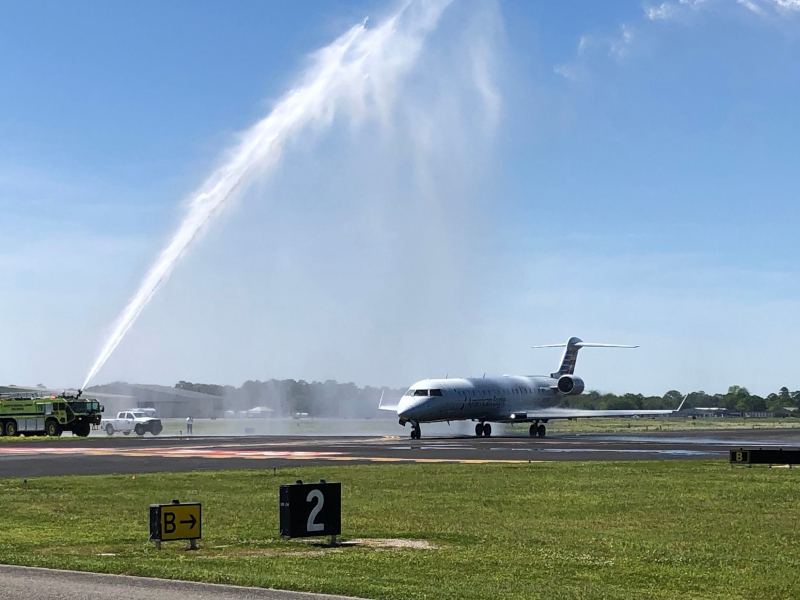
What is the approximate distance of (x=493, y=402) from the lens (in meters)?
83.8

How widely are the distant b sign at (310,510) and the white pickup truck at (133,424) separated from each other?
74740 mm

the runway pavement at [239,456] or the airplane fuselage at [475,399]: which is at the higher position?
the airplane fuselage at [475,399]

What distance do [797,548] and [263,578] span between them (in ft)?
30.5

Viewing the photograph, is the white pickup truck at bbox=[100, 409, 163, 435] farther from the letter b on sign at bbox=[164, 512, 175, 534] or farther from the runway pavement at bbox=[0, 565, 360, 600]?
the runway pavement at bbox=[0, 565, 360, 600]

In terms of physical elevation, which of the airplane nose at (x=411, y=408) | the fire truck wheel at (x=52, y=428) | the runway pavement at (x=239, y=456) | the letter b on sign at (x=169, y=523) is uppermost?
the airplane nose at (x=411, y=408)

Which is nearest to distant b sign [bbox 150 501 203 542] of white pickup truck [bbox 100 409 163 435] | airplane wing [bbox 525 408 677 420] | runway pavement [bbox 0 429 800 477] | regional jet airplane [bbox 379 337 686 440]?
runway pavement [bbox 0 429 800 477]

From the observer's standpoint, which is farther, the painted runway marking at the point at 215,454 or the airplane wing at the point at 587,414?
the airplane wing at the point at 587,414

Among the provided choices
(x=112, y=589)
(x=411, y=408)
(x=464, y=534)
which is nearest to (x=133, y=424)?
(x=411, y=408)

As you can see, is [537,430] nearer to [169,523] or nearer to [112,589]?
[169,523]

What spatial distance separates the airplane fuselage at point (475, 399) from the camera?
254 ft

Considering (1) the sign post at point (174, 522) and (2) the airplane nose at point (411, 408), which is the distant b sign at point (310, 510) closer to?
(1) the sign post at point (174, 522)

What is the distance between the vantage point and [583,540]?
62.2 ft

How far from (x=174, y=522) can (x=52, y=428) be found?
6185 centimetres

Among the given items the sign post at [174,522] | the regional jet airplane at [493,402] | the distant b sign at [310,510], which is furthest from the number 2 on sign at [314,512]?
the regional jet airplane at [493,402]
